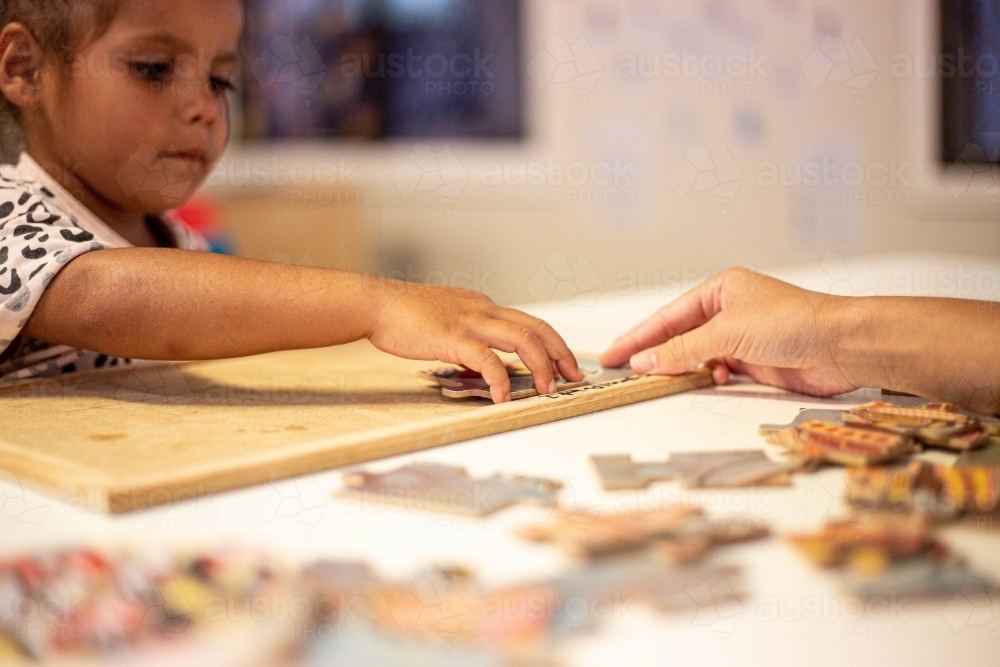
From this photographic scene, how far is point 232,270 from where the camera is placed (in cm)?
96

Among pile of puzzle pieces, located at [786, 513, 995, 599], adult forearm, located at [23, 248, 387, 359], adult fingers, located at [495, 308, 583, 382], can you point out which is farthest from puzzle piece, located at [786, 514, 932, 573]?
adult forearm, located at [23, 248, 387, 359]

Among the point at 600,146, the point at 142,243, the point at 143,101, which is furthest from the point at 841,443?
the point at 600,146

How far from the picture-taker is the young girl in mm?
947

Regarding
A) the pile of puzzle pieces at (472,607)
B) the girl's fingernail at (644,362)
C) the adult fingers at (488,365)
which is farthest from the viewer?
the girl's fingernail at (644,362)

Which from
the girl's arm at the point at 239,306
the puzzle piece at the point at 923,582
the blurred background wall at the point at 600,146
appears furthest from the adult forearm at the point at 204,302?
the blurred background wall at the point at 600,146

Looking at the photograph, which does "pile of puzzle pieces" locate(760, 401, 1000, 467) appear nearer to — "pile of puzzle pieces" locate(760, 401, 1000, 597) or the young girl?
"pile of puzzle pieces" locate(760, 401, 1000, 597)

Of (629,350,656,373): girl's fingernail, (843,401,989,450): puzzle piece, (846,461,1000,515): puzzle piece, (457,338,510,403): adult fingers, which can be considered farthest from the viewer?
(629,350,656,373): girl's fingernail

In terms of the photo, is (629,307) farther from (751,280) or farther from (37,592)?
(37,592)

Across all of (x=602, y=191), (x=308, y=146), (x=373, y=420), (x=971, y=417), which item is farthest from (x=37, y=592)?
(x=308, y=146)

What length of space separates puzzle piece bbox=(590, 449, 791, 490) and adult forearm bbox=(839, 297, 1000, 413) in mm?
220

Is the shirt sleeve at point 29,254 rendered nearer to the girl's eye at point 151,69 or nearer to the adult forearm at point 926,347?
the girl's eye at point 151,69

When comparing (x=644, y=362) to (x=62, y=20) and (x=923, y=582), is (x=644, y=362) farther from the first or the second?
(x=62, y=20)

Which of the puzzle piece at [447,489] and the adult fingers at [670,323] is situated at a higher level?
the adult fingers at [670,323]

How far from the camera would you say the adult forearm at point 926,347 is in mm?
817
